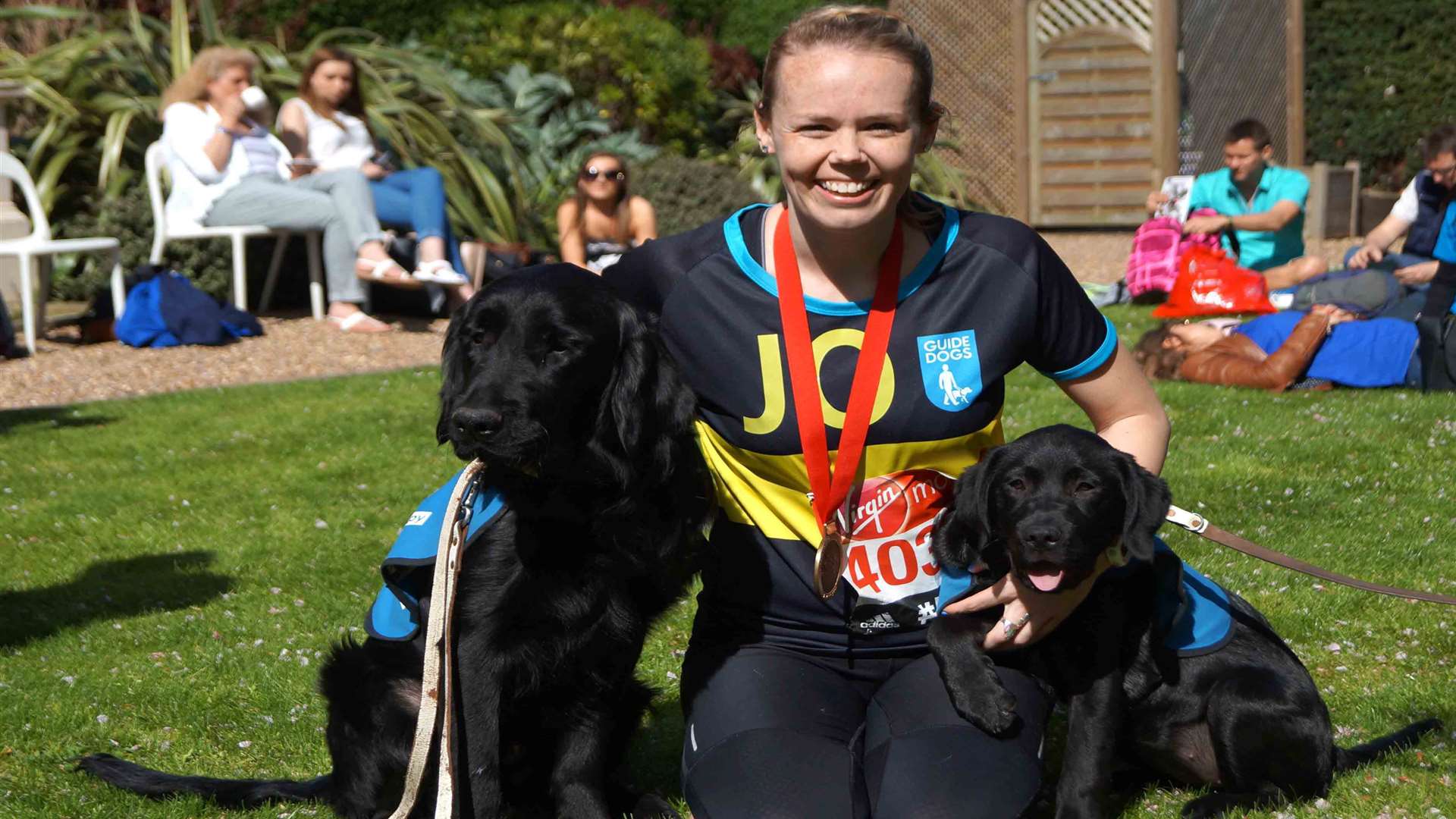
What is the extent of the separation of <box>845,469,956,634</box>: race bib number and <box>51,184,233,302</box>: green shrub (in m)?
8.29

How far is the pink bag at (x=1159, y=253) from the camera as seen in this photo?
10.6 m

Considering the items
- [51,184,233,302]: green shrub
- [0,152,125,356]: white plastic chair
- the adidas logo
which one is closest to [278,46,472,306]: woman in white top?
[51,184,233,302]: green shrub

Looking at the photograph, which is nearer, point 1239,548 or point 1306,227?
point 1239,548

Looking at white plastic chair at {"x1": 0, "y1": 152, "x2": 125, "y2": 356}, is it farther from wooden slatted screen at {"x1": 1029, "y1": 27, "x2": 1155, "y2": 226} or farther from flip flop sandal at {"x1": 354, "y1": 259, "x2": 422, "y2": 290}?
wooden slatted screen at {"x1": 1029, "y1": 27, "x2": 1155, "y2": 226}

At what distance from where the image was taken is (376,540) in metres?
5.38

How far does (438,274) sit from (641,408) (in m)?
7.29

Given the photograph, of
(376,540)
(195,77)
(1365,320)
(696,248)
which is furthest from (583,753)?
(195,77)

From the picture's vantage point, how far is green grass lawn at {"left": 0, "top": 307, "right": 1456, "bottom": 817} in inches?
140

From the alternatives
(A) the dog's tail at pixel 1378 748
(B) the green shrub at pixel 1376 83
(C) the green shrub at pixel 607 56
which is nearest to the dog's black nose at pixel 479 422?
(A) the dog's tail at pixel 1378 748

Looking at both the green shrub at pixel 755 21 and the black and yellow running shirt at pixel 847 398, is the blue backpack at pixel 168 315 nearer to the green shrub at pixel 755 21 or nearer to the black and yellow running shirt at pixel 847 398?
the black and yellow running shirt at pixel 847 398

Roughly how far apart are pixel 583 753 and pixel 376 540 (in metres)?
2.65

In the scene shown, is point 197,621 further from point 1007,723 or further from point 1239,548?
point 1239,548

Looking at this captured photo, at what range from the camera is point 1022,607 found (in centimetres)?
285

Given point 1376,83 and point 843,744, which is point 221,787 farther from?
point 1376,83
